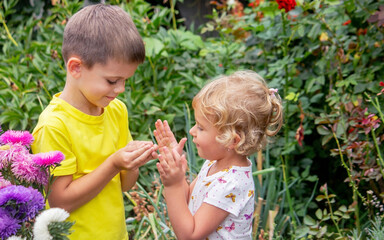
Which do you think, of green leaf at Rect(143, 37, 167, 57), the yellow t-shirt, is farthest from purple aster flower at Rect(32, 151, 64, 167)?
green leaf at Rect(143, 37, 167, 57)

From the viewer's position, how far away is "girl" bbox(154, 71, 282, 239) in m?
1.56

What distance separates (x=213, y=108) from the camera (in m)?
1.58

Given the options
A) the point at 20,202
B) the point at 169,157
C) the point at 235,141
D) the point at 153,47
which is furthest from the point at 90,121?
the point at 153,47

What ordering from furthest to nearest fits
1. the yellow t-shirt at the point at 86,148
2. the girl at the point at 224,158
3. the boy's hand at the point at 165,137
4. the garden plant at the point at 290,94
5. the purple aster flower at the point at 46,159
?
the garden plant at the point at 290,94 < the boy's hand at the point at 165,137 < the girl at the point at 224,158 < the yellow t-shirt at the point at 86,148 < the purple aster flower at the point at 46,159

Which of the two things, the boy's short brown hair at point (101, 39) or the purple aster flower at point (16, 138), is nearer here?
the purple aster flower at point (16, 138)

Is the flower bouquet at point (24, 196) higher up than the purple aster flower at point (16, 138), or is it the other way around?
the purple aster flower at point (16, 138)

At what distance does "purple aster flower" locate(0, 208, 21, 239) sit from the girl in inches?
25.9

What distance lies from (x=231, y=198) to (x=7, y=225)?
813 millimetres

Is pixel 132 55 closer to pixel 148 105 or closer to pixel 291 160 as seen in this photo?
pixel 148 105

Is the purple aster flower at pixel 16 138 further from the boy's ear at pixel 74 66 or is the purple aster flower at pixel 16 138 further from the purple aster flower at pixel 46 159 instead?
the boy's ear at pixel 74 66

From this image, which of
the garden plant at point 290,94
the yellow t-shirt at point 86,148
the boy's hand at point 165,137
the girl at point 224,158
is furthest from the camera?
the garden plant at point 290,94

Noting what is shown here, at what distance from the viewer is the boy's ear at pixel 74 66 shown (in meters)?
1.50

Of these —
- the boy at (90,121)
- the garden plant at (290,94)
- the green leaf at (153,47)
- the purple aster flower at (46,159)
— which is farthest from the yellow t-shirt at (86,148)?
the green leaf at (153,47)

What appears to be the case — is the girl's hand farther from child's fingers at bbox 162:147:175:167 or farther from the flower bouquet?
the flower bouquet
